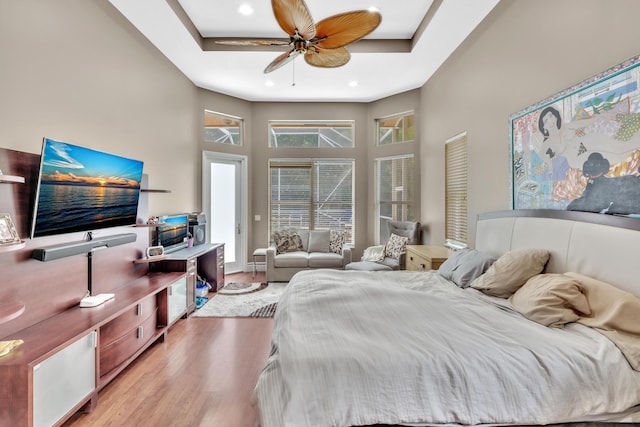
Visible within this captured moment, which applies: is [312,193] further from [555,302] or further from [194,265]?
[555,302]

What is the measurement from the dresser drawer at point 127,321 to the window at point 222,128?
3.21m

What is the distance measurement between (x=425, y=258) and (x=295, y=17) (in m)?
2.84

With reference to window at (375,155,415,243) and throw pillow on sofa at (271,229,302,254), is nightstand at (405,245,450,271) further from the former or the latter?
throw pillow on sofa at (271,229,302,254)

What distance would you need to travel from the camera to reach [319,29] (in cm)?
233

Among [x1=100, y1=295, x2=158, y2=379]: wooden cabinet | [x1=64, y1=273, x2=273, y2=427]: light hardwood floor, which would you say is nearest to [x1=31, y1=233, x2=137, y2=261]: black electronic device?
[x1=100, y1=295, x2=158, y2=379]: wooden cabinet

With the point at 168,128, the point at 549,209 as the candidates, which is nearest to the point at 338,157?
the point at 168,128

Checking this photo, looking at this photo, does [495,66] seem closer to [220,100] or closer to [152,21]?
[152,21]

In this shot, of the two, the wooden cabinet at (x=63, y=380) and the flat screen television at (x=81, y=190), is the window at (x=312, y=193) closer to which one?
the flat screen television at (x=81, y=190)

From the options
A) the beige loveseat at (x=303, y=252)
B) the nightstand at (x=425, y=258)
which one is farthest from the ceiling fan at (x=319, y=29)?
the beige loveseat at (x=303, y=252)

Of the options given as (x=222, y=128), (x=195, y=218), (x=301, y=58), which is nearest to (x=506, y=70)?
(x=301, y=58)

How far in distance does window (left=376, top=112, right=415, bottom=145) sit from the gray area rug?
3.37 metres

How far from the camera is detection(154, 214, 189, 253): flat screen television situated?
3.56 m

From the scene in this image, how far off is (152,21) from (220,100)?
81.2 inches

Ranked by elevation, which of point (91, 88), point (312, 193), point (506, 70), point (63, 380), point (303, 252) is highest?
point (506, 70)
